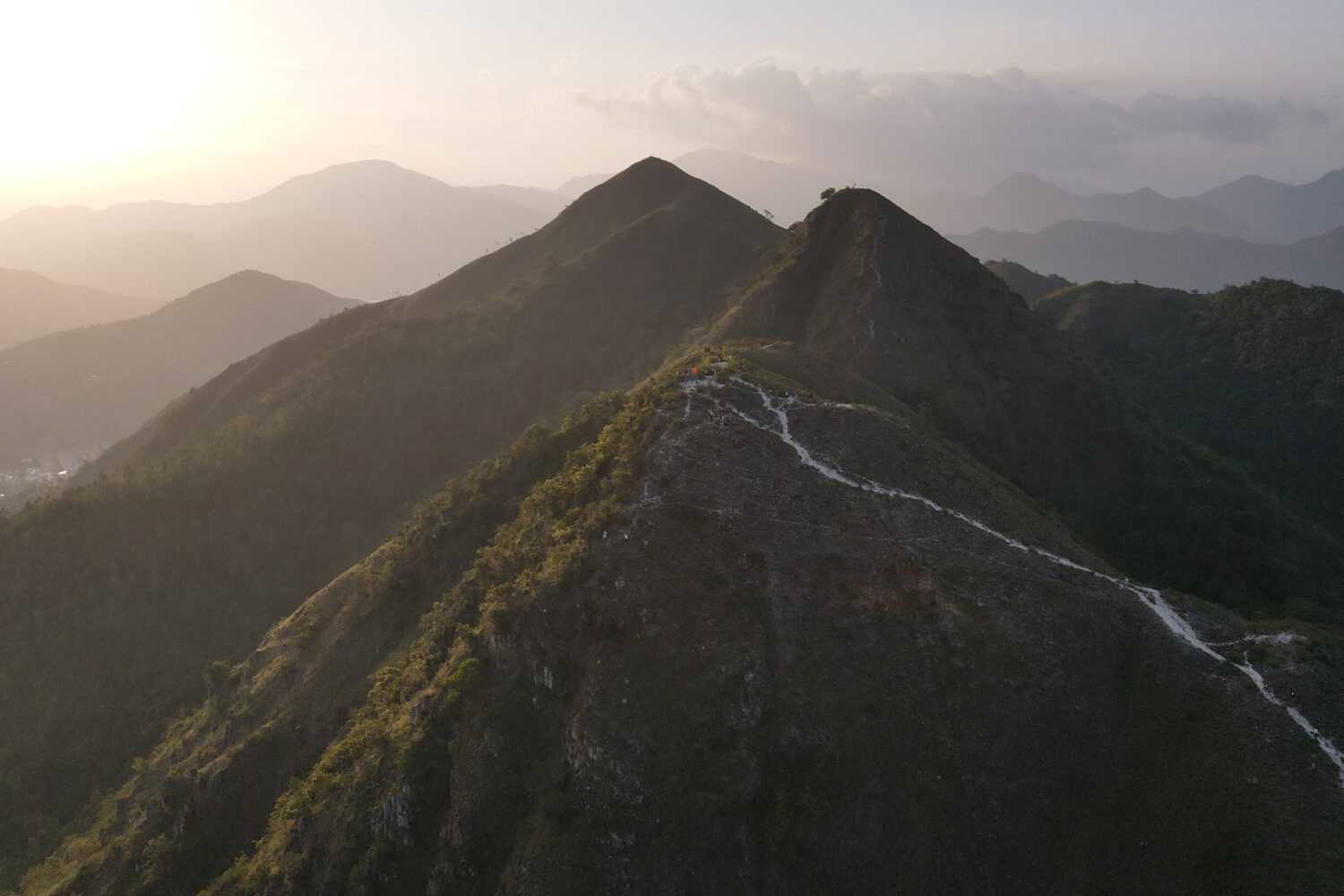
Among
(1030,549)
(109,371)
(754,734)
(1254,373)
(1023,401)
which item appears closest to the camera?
(754,734)

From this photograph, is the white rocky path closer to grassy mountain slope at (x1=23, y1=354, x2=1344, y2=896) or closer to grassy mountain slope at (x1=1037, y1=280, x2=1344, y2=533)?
grassy mountain slope at (x1=23, y1=354, x2=1344, y2=896)

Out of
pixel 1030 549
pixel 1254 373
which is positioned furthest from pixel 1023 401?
pixel 1254 373

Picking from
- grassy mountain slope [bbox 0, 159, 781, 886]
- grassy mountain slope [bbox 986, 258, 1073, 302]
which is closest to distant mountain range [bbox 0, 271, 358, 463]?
grassy mountain slope [bbox 0, 159, 781, 886]

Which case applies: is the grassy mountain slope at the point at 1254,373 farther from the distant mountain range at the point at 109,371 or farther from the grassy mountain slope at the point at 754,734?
the distant mountain range at the point at 109,371

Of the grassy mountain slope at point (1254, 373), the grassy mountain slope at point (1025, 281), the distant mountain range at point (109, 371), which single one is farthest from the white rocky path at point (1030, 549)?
the distant mountain range at point (109, 371)

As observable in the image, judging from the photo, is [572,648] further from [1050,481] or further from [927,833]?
[1050,481]

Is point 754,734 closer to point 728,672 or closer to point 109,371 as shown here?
point 728,672
